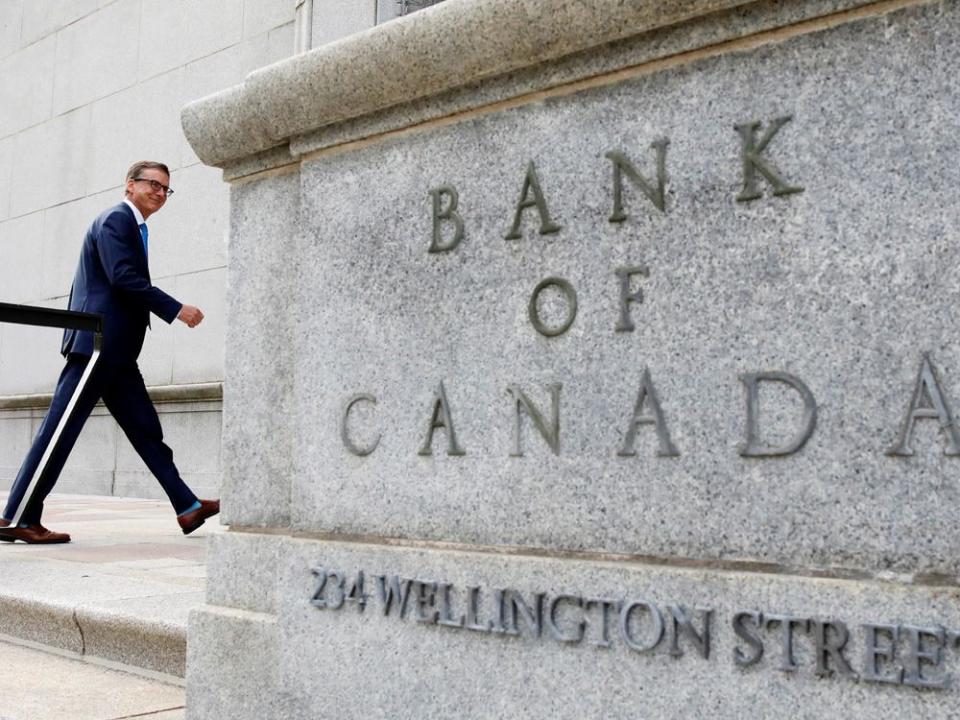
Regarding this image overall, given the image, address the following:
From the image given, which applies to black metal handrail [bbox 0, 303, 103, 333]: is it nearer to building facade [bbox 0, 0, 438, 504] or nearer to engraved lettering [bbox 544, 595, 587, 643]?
building facade [bbox 0, 0, 438, 504]

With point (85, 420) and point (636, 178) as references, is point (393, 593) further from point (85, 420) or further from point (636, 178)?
point (85, 420)

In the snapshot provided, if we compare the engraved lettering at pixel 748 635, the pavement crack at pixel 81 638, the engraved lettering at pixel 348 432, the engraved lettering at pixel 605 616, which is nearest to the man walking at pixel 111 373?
the pavement crack at pixel 81 638

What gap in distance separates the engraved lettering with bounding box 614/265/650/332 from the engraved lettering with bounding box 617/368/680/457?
0.35ft

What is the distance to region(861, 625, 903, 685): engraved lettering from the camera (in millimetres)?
1814

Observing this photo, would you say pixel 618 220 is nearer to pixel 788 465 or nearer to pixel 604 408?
pixel 604 408

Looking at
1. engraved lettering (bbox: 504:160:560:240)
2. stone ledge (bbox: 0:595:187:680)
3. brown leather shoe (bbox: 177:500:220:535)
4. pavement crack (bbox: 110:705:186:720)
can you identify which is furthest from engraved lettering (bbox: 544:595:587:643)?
brown leather shoe (bbox: 177:500:220:535)

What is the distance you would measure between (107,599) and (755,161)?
114 inches

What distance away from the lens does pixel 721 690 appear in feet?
6.58

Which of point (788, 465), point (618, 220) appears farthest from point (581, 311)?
point (788, 465)

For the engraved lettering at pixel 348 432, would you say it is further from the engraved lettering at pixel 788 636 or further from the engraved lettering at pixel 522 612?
the engraved lettering at pixel 788 636

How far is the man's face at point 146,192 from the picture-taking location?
6.00 metres

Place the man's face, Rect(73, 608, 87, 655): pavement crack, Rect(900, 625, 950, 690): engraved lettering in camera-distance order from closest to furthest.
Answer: Rect(900, 625, 950, 690): engraved lettering, Rect(73, 608, 87, 655): pavement crack, the man's face

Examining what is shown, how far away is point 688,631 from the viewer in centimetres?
204

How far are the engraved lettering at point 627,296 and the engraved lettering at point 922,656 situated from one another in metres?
0.80
